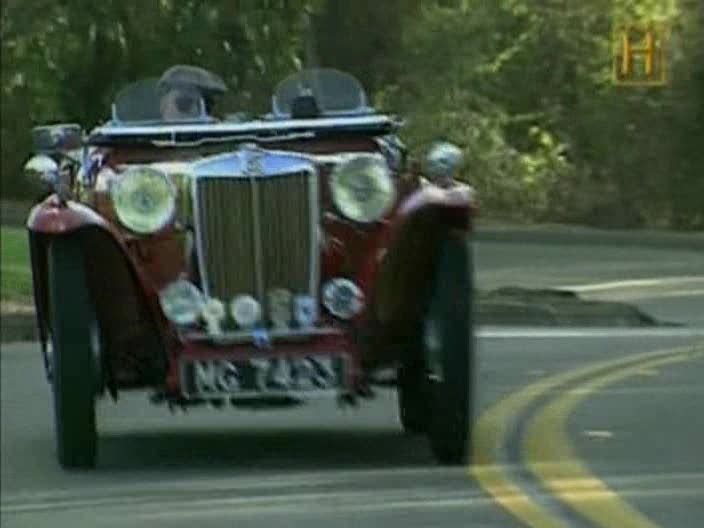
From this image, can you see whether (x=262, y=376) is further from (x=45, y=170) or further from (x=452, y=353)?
(x=45, y=170)

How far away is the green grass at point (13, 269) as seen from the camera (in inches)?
623

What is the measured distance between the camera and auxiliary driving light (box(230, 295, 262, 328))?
32.2ft

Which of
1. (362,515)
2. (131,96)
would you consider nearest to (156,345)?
(131,96)

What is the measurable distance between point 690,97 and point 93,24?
8.94 feet

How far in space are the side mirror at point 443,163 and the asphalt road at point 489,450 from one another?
1.71 feet

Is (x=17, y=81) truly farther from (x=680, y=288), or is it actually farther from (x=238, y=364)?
(x=680, y=288)

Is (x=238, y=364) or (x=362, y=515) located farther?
(x=238, y=364)

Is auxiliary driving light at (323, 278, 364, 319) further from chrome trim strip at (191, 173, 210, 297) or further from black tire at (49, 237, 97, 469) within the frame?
black tire at (49, 237, 97, 469)

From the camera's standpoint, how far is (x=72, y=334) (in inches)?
388

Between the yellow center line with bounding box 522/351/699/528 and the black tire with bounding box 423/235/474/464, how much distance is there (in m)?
0.30

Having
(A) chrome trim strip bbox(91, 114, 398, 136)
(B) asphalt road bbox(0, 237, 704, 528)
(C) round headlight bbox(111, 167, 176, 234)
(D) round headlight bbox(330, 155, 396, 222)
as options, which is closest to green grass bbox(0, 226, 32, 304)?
(B) asphalt road bbox(0, 237, 704, 528)

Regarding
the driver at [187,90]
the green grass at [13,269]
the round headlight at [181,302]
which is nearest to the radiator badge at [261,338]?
the round headlight at [181,302]

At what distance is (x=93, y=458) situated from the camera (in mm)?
10086

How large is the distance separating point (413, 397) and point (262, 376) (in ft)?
2.81
